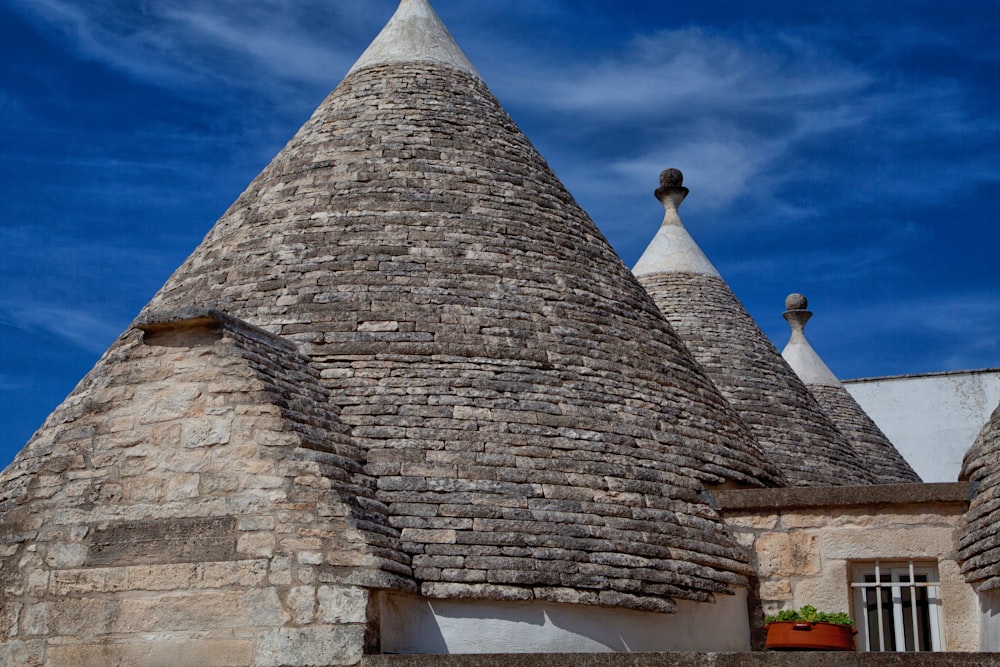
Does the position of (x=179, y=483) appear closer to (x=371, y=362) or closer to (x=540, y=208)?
(x=371, y=362)

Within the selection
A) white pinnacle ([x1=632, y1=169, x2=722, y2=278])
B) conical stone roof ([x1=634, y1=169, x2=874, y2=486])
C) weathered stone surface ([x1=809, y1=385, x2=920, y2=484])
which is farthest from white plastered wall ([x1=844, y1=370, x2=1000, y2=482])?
conical stone roof ([x1=634, y1=169, x2=874, y2=486])

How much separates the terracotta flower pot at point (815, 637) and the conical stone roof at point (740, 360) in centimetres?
517

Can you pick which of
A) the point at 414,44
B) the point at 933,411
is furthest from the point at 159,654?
the point at 933,411

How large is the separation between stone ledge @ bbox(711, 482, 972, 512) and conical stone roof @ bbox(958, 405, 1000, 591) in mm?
182

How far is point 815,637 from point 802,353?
10.9 m

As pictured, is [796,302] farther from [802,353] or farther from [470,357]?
[470,357]

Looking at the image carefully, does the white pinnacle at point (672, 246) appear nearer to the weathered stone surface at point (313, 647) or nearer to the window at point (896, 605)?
the window at point (896, 605)

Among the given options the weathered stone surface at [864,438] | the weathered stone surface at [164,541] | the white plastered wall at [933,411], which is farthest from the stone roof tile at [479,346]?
the white plastered wall at [933,411]

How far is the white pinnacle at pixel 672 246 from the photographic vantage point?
55.1 ft

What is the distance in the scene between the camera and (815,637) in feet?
29.3

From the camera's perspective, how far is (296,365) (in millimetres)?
9148

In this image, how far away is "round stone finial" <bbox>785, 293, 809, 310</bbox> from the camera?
19.6 metres

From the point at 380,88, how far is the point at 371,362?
364 centimetres

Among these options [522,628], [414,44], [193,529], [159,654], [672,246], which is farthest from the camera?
[672,246]
